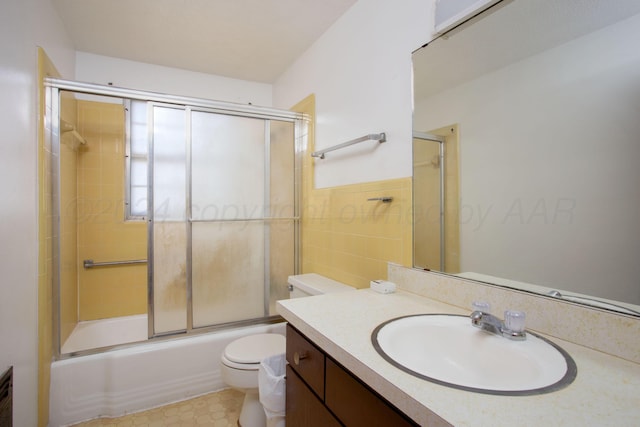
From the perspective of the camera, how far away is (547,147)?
878mm

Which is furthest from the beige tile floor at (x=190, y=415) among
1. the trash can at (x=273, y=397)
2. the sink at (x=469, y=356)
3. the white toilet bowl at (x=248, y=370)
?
the sink at (x=469, y=356)

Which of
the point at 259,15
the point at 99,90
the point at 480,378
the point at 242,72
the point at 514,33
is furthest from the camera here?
the point at 242,72

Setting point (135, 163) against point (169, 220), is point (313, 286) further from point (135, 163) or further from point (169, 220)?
point (135, 163)

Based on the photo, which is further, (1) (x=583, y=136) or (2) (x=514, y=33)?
(2) (x=514, y=33)

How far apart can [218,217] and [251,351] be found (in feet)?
2.97

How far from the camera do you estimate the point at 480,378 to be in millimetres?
792

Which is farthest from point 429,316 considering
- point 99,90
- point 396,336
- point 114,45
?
point 114,45

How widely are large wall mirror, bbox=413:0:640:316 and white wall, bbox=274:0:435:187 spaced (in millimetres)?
207

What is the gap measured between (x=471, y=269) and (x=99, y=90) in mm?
2183

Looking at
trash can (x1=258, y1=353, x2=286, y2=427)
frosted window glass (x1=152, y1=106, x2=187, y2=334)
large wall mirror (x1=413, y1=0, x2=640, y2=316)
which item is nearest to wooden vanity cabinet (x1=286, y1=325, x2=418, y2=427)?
trash can (x1=258, y1=353, x2=286, y2=427)

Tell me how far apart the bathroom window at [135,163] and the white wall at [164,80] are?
211 millimetres

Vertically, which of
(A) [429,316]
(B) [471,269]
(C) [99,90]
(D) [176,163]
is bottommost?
(A) [429,316]

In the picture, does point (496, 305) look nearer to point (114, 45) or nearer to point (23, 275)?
point (23, 275)

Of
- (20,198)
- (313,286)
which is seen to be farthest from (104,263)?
(313,286)
